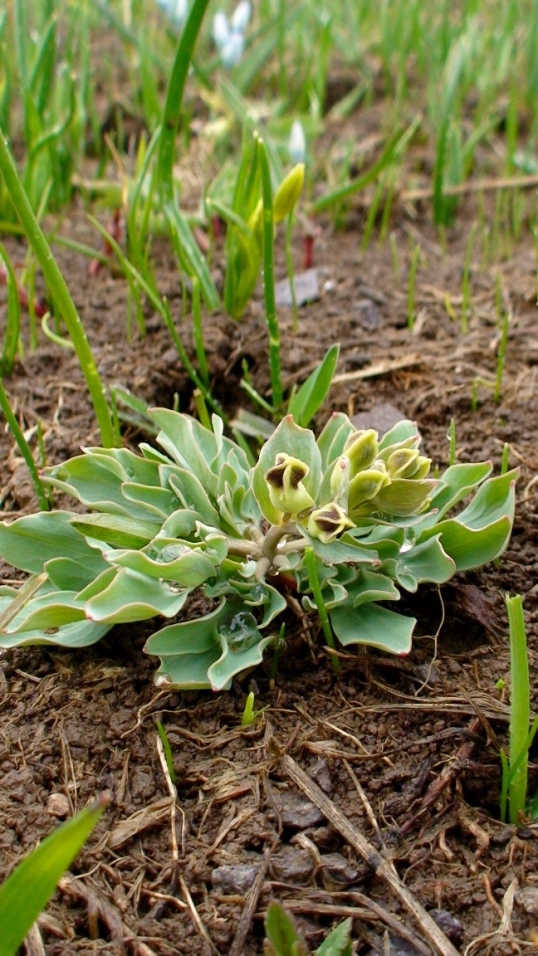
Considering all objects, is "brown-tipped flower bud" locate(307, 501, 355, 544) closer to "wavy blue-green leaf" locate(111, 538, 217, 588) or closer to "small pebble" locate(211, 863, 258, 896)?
"wavy blue-green leaf" locate(111, 538, 217, 588)

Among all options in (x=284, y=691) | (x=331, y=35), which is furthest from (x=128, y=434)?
(x=331, y=35)

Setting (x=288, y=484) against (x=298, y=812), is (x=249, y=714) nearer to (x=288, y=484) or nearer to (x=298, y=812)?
(x=298, y=812)

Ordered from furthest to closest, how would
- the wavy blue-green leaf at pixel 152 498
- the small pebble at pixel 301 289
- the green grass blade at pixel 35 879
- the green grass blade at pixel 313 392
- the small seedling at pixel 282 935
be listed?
1. the small pebble at pixel 301 289
2. the green grass blade at pixel 313 392
3. the wavy blue-green leaf at pixel 152 498
4. the small seedling at pixel 282 935
5. the green grass blade at pixel 35 879

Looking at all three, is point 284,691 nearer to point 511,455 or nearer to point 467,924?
point 467,924

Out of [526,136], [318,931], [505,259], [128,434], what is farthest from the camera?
[526,136]

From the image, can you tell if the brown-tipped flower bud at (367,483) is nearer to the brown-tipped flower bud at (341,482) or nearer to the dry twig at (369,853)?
the brown-tipped flower bud at (341,482)

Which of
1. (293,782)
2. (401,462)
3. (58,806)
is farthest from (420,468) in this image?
(58,806)

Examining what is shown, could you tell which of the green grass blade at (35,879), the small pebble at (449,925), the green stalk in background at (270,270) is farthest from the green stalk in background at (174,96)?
the small pebble at (449,925)
